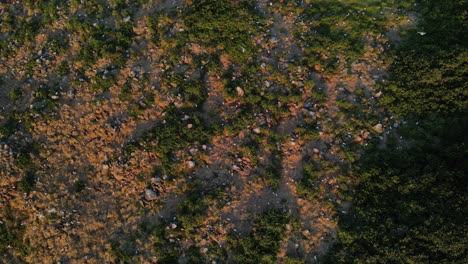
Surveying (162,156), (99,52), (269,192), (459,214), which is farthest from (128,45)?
(459,214)

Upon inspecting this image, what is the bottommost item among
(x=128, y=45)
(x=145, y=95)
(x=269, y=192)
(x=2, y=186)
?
(x=2, y=186)

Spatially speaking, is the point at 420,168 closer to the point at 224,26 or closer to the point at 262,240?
the point at 262,240

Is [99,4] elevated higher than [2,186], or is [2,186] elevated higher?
[99,4]

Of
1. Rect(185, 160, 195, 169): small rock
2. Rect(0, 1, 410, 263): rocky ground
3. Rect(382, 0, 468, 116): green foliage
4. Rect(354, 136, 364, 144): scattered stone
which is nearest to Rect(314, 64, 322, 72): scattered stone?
Rect(0, 1, 410, 263): rocky ground

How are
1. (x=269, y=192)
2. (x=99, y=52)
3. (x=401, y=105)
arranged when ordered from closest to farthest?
(x=269, y=192) → (x=401, y=105) → (x=99, y=52)

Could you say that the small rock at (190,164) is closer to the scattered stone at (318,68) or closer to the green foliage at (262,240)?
the green foliage at (262,240)

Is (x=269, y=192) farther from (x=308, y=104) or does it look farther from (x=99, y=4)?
(x=99, y=4)

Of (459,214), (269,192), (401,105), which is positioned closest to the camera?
(459,214)
